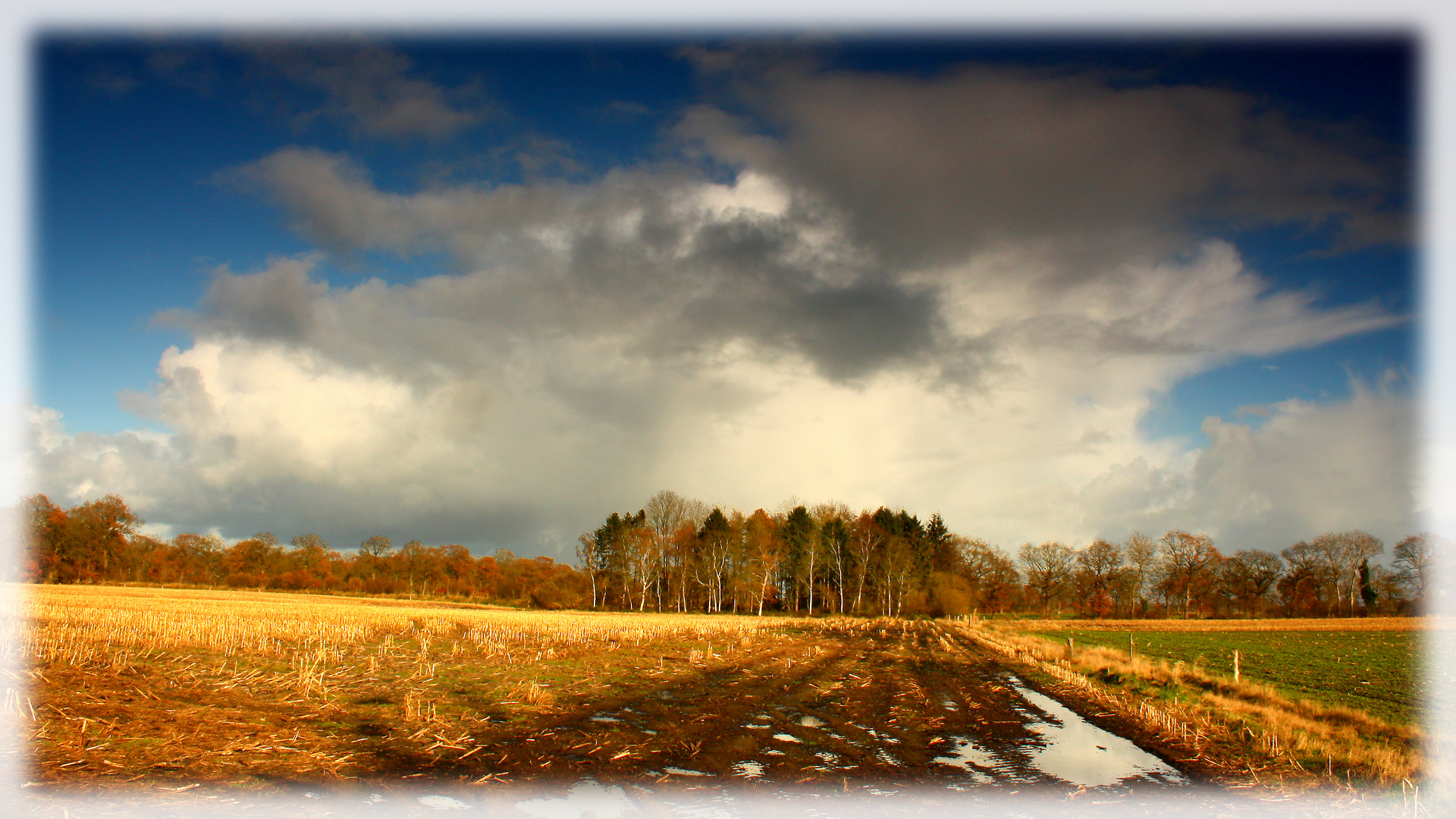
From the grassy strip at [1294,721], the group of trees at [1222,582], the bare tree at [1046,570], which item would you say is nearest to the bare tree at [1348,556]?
the group of trees at [1222,582]

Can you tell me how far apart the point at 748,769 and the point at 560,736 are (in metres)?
3.95

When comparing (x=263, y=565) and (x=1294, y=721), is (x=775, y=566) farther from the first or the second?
(x=263, y=565)

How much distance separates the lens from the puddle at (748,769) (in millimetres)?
10283

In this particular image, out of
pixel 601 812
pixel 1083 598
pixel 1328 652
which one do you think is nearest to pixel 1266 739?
pixel 601 812

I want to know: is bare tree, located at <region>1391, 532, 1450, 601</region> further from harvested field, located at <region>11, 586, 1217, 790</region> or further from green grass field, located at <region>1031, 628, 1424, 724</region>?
harvested field, located at <region>11, 586, 1217, 790</region>

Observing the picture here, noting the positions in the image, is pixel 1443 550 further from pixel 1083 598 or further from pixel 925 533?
pixel 925 533

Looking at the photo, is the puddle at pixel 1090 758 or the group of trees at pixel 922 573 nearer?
the puddle at pixel 1090 758

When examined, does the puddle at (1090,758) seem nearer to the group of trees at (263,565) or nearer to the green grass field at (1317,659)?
the green grass field at (1317,659)

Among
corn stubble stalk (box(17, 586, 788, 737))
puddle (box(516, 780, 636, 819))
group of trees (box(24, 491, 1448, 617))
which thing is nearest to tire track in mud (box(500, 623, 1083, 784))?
puddle (box(516, 780, 636, 819))

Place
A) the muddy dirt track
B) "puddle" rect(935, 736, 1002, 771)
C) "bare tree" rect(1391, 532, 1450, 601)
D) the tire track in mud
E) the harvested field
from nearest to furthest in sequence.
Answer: the muddy dirt track < the harvested field < the tire track in mud < "puddle" rect(935, 736, 1002, 771) < "bare tree" rect(1391, 532, 1450, 601)

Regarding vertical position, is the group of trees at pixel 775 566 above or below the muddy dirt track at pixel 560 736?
below

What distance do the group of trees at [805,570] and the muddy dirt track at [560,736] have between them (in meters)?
62.2

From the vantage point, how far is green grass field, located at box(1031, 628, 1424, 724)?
22438mm

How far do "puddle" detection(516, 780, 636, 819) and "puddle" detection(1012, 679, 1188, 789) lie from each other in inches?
302
